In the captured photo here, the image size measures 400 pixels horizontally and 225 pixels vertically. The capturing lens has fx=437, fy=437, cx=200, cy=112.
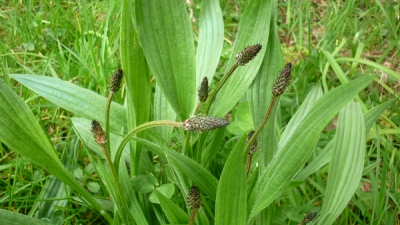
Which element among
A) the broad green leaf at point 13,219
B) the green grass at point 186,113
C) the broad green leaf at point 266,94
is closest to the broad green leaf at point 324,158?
the green grass at point 186,113

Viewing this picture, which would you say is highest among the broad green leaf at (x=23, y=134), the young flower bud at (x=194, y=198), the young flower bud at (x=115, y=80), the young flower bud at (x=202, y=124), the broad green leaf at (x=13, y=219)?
the young flower bud at (x=115, y=80)

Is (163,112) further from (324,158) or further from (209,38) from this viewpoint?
(324,158)

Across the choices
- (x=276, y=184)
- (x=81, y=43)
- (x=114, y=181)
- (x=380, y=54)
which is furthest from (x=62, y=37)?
(x=380, y=54)

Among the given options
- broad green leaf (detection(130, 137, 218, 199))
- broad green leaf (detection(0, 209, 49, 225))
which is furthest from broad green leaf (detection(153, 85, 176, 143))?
broad green leaf (detection(0, 209, 49, 225))

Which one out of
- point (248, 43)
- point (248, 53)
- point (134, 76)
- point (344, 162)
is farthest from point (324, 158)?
point (134, 76)

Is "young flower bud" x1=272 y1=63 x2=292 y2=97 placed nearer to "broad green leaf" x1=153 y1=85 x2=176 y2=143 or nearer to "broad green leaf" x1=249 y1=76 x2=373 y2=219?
"broad green leaf" x1=249 y1=76 x2=373 y2=219

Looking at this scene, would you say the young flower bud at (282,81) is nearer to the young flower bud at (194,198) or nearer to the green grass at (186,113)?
the green grass at (186,113)
